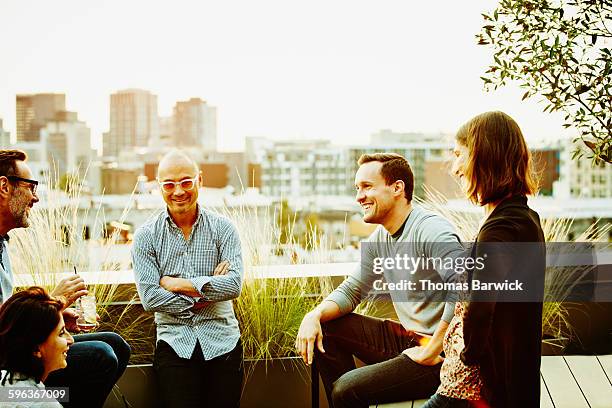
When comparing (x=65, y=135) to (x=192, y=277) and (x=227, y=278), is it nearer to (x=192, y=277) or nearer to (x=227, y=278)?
(x=192, y=277)

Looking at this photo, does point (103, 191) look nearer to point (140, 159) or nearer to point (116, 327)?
point (116, 327)

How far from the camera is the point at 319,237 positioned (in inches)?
155

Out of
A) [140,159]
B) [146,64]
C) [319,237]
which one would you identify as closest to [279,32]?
[146,64]

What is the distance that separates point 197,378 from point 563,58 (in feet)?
6.56

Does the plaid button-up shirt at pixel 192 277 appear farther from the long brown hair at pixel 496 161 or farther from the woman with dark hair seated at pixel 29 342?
the long brown hair at pixel 496 161

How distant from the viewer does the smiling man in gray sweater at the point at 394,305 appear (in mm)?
2666

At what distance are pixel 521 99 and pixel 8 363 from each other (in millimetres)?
2121

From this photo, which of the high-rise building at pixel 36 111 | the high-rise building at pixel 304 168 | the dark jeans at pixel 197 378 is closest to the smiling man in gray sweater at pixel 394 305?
the dark jeans at pixel 197 378

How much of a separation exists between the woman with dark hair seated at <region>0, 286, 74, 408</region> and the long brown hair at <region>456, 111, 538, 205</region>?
4.49ft

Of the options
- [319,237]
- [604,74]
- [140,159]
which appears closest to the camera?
[604,74]

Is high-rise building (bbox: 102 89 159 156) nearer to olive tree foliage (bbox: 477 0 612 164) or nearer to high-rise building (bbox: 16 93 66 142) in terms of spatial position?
high-rise building (bbox: 16 93 66 142)

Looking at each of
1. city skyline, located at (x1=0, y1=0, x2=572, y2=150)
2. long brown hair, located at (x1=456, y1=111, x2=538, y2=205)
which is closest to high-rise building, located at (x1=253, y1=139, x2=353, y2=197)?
city skyline, located at (x1=0, y1=0, x2=572, y2=150)

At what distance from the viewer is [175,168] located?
3.16m

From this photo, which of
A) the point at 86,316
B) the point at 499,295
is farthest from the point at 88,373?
the point at 499,295
